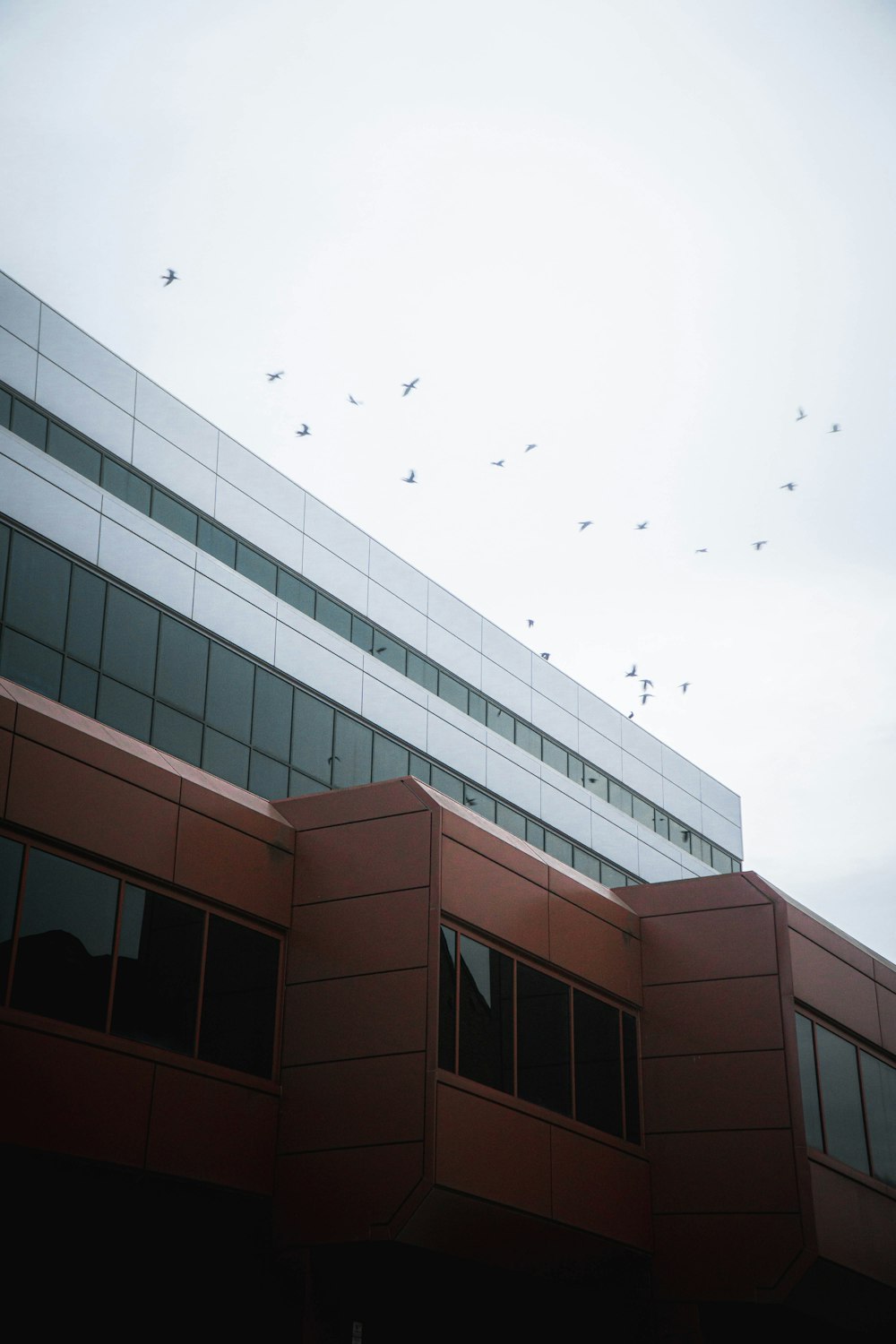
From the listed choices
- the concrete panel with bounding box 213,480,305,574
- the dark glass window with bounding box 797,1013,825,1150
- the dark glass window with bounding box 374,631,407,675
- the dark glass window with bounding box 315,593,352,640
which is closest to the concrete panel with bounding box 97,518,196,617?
the concrete panel with bounding box 213,480,305,574

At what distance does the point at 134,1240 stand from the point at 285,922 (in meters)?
4.90

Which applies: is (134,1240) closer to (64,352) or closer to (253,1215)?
(253,1215)

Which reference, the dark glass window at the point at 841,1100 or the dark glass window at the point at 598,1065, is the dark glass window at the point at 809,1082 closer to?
→ the dark glass window at the point at 841,1100

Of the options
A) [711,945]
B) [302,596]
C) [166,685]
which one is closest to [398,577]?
[302,596]

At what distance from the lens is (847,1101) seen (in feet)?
81.8

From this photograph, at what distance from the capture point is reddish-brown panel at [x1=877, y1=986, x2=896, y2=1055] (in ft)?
88.7

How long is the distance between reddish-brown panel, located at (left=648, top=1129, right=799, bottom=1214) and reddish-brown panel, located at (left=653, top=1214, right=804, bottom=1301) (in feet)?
0.53

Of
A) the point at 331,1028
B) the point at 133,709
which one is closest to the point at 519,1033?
the point at 331,1028

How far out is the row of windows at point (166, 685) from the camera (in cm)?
2541

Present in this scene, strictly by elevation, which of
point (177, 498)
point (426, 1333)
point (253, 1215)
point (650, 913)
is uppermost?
point (177, 498)

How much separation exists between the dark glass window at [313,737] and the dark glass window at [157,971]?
10.9 m

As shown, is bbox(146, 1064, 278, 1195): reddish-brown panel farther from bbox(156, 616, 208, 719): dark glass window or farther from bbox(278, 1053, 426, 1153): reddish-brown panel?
bbox(156, 616, 208, 719): dark glass window

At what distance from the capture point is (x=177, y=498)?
98.7 ft

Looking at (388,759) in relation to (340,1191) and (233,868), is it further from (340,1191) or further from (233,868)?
(340,1191)
